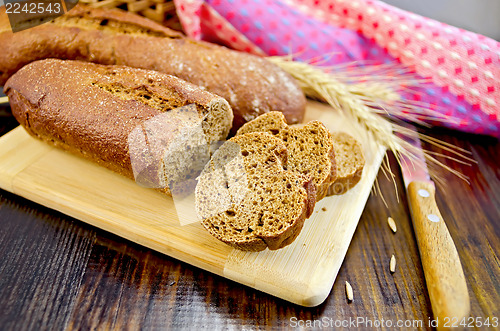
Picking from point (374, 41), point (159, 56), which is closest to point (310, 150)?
point (159, 56)

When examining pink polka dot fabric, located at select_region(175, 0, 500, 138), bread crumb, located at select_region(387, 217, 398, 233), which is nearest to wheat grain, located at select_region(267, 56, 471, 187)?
pink polka dot fabric, located at select_region(175, 0, 500, 138)

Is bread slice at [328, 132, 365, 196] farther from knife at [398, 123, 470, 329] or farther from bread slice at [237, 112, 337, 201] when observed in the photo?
knife at [398, 123, 470, 329]

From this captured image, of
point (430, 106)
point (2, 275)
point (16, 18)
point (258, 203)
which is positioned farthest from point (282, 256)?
point (16, 18)

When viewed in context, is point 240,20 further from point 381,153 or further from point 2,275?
point 2,275

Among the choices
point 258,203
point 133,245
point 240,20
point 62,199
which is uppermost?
point 240,20

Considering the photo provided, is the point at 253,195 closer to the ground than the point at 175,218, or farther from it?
farther from it

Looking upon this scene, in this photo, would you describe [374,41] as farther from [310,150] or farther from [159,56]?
[159,56]
